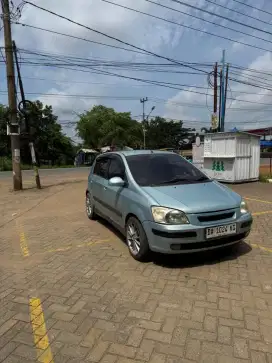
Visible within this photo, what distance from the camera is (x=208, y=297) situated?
372 centimetres

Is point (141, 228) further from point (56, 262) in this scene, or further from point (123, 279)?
point (56, 262)

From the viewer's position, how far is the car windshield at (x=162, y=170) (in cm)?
523

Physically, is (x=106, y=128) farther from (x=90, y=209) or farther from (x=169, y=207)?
(x=169, y=207)

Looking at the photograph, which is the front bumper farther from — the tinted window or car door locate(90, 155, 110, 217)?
the tinted window

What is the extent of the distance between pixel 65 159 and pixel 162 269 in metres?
48.5

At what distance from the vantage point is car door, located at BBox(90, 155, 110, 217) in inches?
250

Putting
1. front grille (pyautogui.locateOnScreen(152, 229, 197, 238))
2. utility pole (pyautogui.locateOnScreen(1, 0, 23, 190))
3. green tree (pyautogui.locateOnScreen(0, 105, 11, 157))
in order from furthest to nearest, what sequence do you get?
green tree (pyautogui.locateOnScreen(0, 105, 11, 157))
utility pole (pyautogui.locateOnScreen(1, 0, 23, 190))
front grille (pyautogui.locateOnScreen(152, 229, 197, 238))

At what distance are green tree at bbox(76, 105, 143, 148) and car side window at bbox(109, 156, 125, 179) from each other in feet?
151

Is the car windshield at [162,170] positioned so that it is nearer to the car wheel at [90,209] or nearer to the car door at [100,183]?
the car door at [100,183]

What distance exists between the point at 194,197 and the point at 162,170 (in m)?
1.13

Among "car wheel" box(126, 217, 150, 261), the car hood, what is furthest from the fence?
"car wheel" box(126, 217, 150, 261)

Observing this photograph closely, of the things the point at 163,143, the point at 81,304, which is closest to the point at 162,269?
the point at 81,304

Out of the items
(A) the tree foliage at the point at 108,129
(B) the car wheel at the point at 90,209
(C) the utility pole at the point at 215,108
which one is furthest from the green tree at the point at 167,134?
(B) the car wheel at the point at 90,209

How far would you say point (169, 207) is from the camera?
432 cm
